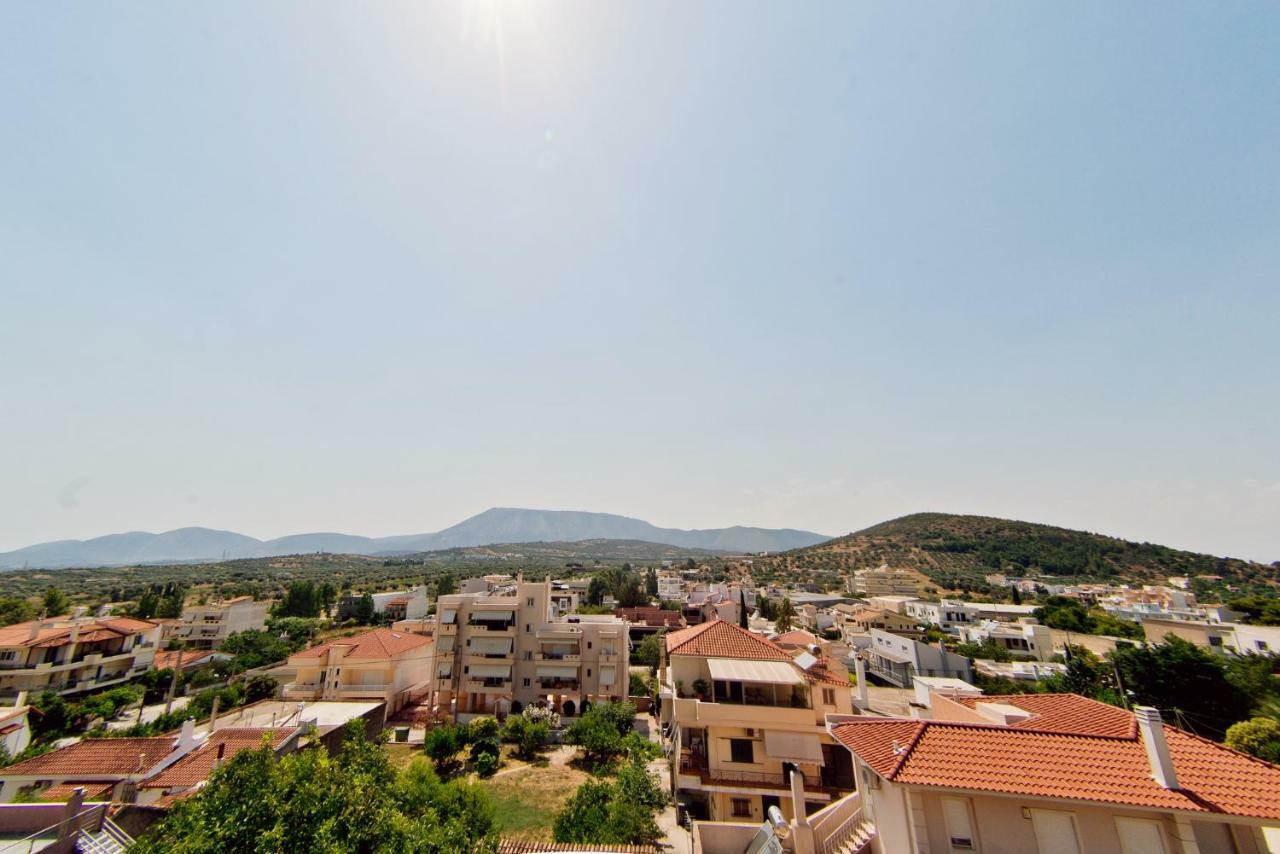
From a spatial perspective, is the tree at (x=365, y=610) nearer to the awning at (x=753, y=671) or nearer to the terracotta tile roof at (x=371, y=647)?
the terracotta tile roof at (x=371, y=647)

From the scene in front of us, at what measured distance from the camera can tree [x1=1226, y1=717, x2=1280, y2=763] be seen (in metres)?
21.2

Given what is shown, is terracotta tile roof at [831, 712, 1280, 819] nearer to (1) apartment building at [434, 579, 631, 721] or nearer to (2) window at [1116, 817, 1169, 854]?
(2) window at [1116, 817, 1169, 854]

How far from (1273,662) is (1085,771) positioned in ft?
147

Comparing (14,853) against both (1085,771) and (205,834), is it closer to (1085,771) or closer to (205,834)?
(205,834)

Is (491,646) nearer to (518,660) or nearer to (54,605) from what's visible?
(518,660)

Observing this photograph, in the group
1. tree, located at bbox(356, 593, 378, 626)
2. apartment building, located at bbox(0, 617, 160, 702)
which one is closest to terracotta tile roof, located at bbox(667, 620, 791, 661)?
apartment building, located at bbox(0, 617, 160, 702)

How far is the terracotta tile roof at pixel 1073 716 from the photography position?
12493 millimetres

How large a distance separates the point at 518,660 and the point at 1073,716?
1406 inches

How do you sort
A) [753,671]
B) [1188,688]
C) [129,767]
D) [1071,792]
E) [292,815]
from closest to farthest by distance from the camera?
[292,815], [1071,792], [129,767], [753,671], [1188,688]

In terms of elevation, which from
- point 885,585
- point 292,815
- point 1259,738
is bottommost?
point 1259,738

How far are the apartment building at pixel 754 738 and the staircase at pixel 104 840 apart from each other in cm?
1778

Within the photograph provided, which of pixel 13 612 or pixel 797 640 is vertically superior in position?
pixel 797 640

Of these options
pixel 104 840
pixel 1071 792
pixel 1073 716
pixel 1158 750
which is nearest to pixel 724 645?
pixel 1073 716

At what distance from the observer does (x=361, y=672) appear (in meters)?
40.1
